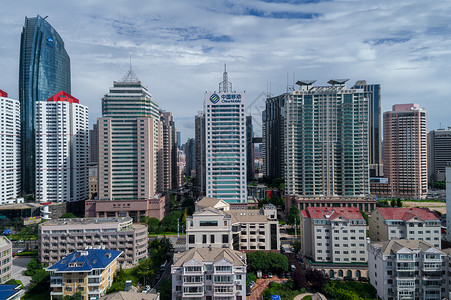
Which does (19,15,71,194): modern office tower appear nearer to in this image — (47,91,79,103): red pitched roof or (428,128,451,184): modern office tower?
(47,91,79,103): red pitched roof

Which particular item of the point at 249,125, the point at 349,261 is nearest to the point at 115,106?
the point at 349,261

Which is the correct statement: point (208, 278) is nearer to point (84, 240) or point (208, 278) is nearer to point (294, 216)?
point (84, 240)

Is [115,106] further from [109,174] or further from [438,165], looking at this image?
[438,165]

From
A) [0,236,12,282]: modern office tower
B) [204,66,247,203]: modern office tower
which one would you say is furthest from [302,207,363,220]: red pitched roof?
[0,236,12,282]: modern office tower

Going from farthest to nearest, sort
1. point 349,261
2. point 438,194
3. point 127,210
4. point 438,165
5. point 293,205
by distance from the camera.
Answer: point 438,165, point 438,194, point 293,205, point 127,210, point 349,261

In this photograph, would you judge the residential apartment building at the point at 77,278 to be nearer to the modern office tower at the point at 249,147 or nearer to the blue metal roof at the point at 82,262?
the blue metal roof at the point at 82,262

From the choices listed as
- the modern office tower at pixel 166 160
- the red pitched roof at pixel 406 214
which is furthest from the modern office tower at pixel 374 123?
the red pitched roof at pixel 406 214

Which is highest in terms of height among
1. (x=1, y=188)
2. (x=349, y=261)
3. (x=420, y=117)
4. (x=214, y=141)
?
(x=420, y=117)
